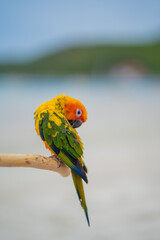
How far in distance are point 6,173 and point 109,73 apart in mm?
2747

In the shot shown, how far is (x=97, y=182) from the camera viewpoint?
6.45 ft

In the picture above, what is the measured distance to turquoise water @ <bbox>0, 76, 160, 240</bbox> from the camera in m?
1.54

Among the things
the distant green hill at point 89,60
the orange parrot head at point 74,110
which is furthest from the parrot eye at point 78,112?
the distant green hill at point 89,60

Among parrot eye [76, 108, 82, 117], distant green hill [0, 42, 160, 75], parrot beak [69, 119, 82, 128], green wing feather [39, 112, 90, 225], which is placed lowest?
green wing feather [39, 112, 90, 225]

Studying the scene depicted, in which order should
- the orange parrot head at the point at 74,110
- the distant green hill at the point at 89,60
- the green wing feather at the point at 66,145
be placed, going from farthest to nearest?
the distant green hill at the point at 89,60 → the orange parrot head at the point at 74,110 → the green wing feather at the point at 66,145

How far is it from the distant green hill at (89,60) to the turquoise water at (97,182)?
60 cm

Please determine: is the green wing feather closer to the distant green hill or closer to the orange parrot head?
the orange parrot head

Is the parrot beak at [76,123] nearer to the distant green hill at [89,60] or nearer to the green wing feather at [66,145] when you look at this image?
the green wing feather at [66,145]

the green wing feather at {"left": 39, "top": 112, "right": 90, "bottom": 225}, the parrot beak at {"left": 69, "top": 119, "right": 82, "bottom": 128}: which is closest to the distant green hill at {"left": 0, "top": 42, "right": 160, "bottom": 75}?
the parrot beak at {"left": 69, "top": 119, "right": 82, "bottom": 128}

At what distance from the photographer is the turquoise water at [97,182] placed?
5.06ft

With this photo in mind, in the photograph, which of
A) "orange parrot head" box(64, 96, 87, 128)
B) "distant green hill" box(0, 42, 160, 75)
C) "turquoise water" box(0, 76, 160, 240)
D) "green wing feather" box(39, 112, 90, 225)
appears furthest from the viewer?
"distant green hill" box(0, 42, 160, 75)

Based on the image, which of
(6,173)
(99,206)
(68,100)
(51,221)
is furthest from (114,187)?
(68,100)

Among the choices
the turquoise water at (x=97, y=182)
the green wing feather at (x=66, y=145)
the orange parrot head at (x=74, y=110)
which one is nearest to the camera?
the green wing feather at (x=66, y=145)

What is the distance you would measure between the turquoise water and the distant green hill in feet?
1.96
